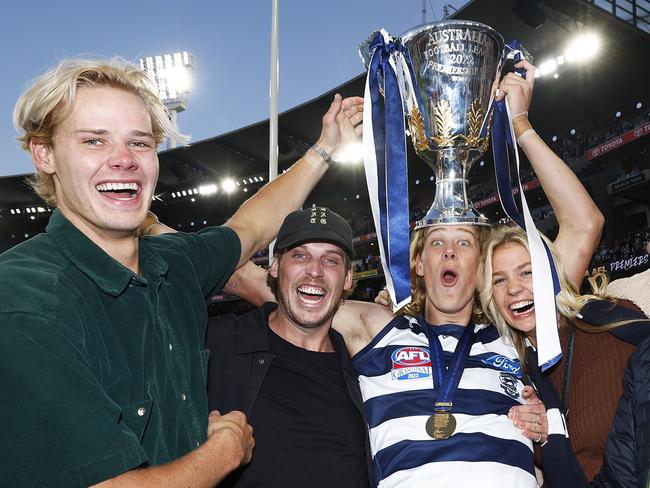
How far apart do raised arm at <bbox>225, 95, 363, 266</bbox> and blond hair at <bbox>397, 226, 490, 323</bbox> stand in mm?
579

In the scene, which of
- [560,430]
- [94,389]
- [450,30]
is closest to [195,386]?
[94,389]

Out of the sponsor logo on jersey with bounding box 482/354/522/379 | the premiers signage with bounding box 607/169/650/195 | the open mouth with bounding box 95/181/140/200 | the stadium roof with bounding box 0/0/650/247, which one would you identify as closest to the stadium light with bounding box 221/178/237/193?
the stadium roof with bounding box 0/0/650/247

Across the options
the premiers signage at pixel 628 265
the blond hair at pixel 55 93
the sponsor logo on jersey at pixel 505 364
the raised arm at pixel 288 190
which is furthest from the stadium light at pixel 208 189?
the blond hair at pixel 55 93

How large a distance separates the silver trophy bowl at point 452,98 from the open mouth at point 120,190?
148 centimetres

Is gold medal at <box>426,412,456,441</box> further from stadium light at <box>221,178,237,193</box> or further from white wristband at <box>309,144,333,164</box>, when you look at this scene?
stadium light at <box>221,178,237,193</box>

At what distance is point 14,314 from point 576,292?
2240mm

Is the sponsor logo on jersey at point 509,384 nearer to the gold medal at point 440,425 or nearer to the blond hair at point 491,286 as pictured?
the blond hair at point 491,286

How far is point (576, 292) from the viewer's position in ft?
8.68

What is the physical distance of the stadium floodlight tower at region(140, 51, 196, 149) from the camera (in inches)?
1016

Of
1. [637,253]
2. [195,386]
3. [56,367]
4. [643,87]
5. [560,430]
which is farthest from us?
[643,87]

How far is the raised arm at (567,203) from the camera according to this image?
8.91ft

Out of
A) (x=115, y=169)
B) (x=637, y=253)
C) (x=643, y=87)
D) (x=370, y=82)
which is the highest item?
(x=643, y=87)

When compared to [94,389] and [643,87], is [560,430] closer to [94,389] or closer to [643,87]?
[94,389]

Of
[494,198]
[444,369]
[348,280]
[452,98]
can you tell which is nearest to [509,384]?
[444,369]
